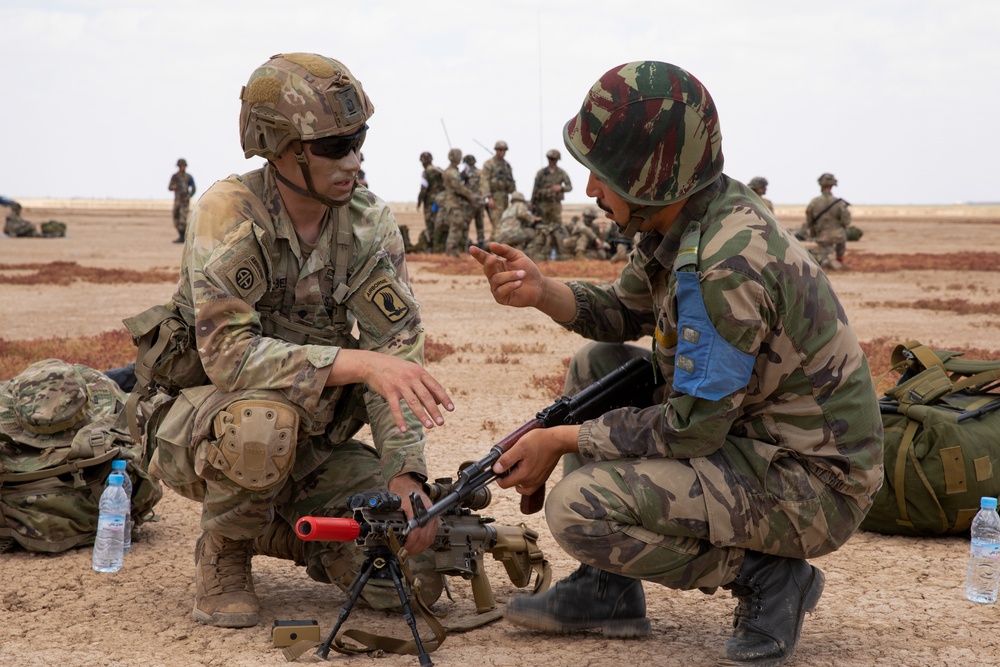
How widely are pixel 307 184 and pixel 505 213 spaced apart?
70.0ft

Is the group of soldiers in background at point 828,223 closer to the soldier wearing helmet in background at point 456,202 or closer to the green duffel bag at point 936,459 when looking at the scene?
the soldier wearing helmet in background at point 456,202

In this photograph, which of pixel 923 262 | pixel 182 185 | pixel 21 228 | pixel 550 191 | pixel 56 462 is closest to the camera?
pixel 56 462

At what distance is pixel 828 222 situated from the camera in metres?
24.5

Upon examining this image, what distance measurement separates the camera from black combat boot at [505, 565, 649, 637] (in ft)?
12.8

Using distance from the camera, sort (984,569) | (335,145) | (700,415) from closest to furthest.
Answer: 1. (700,415)
2. (335,145)
3. (984,569)

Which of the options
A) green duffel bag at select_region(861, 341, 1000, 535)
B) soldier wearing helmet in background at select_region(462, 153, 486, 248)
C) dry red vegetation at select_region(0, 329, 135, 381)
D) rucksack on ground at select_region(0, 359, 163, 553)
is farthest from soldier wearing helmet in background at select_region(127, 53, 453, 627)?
soldier wearing helmet in background at select_region(462, 153, 486, 248)

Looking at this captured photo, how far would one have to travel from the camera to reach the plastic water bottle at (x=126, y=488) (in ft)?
15.9

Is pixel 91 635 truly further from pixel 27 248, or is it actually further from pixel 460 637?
pixel 27 248

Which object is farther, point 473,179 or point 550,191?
point 473,179

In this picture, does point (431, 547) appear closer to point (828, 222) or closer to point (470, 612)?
point (470, 612)

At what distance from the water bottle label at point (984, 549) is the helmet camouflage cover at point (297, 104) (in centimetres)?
298

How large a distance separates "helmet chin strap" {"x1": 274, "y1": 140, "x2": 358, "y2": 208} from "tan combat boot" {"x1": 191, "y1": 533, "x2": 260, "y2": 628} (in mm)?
1304

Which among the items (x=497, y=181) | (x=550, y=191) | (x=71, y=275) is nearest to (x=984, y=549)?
(x=71, y=275)

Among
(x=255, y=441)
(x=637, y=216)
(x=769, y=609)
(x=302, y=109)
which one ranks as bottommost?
(x=769, y=609)
